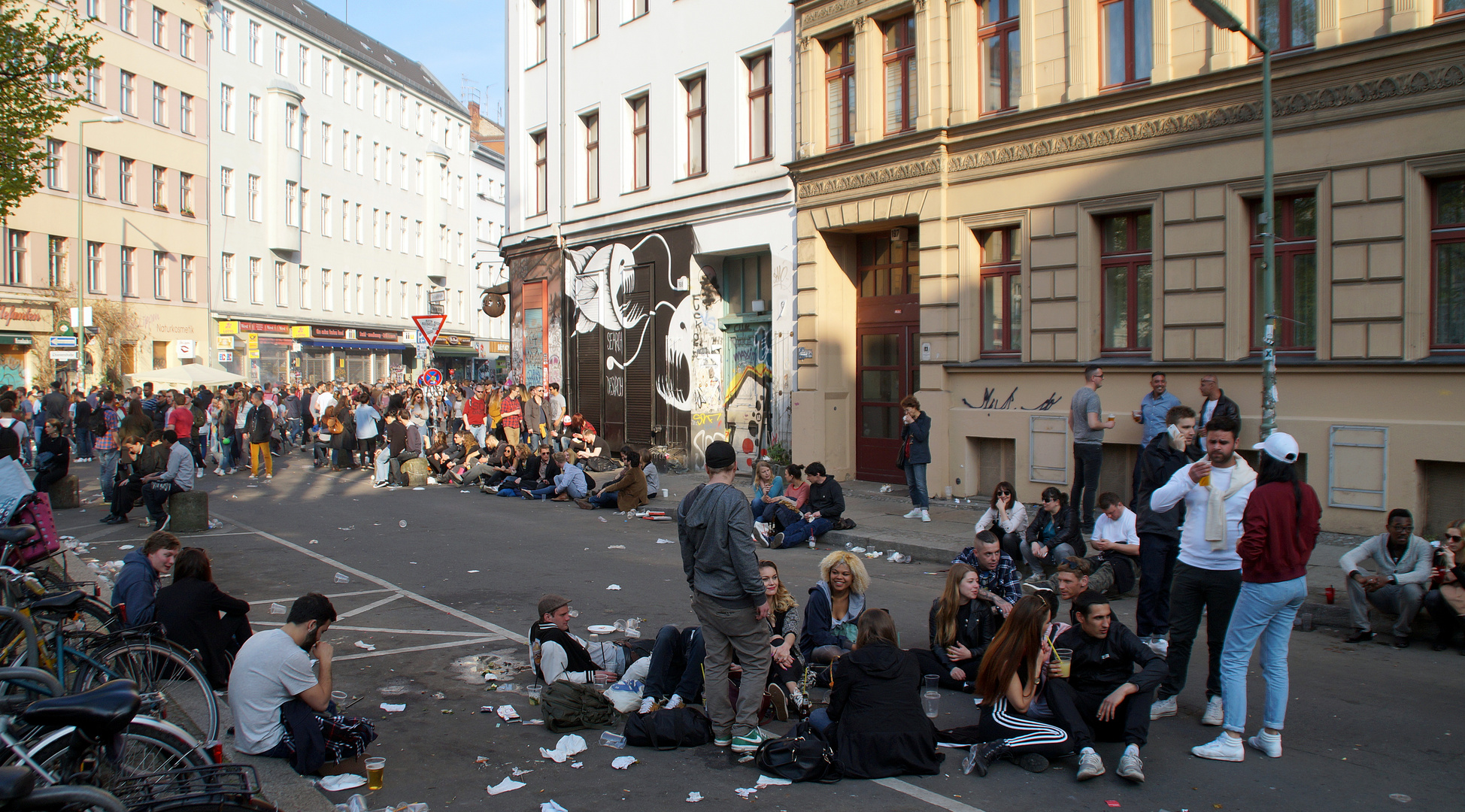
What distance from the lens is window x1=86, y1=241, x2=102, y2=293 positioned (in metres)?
38.4

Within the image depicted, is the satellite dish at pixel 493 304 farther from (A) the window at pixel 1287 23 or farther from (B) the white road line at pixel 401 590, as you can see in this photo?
(A) the window at pixel 1287 23

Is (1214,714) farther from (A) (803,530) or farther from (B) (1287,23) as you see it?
(B) (1287,23)

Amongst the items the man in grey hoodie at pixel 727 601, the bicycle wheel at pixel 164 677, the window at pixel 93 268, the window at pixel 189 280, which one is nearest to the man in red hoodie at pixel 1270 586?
the man in grey hoodie at pixel 727 601

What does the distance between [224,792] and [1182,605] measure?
18.1ft

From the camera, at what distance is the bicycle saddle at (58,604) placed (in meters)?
6.04

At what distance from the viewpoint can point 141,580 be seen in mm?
6945

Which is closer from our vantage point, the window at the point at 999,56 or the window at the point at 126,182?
the window at the point at 999,56

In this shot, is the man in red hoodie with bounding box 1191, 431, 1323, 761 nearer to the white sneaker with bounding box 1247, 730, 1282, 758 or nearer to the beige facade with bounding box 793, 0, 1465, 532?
the white sneaker with bounding box 1247, 730, 1282, 758

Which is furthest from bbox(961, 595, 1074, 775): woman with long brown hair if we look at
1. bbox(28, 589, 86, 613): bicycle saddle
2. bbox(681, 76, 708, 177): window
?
bbox(681, 76, 708, 177): window

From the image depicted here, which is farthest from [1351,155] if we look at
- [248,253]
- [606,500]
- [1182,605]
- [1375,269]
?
[248,253]

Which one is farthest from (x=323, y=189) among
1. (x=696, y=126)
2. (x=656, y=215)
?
(x=696, y=126)

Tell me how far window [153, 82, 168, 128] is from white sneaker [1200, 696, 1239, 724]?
4702 centimetres

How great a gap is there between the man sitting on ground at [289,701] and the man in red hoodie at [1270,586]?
5003 millimetres

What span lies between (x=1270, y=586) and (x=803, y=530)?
8129mm
